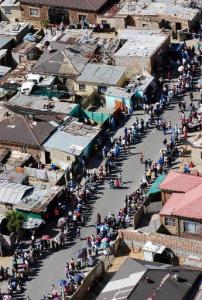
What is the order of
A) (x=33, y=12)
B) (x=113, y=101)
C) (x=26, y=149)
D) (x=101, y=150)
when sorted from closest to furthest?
(x=26, y=149) → (x=101, y=150) → (x=113, y=101) → (x=33, y=12)

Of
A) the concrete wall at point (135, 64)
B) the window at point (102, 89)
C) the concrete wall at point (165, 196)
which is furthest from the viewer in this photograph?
the concrete wall at point (135, 64)

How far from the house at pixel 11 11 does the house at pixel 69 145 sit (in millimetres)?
24871

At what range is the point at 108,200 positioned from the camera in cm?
6256

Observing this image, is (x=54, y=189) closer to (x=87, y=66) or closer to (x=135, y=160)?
(x=135, y=160)

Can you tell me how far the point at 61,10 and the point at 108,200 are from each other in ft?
105

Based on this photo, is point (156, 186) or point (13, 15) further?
point (13, 15)

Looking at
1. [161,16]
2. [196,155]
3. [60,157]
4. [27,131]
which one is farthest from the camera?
[161,16]

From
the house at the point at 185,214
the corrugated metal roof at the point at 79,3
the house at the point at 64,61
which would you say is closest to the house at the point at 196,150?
the house at the point at 185,214

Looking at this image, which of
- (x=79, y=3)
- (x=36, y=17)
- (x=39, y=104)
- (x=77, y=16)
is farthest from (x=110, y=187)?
(x=36, y=17)

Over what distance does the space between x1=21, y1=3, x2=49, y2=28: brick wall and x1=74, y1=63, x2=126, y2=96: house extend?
566 inches

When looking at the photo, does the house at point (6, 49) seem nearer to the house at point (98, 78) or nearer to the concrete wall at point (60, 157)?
the house at point (98, 78)

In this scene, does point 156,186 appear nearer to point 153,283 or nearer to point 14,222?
point 14,222

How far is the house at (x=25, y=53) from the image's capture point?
264 ft

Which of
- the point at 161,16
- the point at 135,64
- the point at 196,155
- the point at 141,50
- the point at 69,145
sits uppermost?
the point at 161,16
